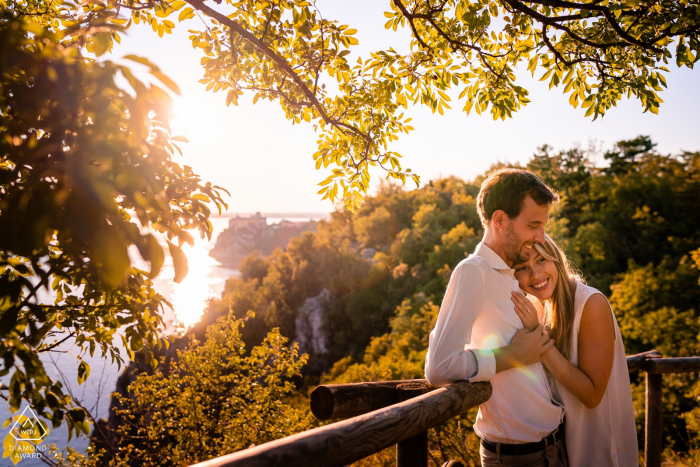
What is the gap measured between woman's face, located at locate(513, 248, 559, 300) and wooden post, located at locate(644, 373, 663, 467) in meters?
2.15

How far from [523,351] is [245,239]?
12594 cm

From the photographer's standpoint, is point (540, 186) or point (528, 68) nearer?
point (540, 186)

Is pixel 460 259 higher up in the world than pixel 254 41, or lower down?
higher up

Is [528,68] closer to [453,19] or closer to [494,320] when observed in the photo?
[453,19]

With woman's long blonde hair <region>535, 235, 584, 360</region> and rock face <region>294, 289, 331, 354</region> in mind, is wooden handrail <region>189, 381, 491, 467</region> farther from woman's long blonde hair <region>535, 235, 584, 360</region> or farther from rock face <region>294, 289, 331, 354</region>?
rock face <region>294, 289, 331, 354</region>

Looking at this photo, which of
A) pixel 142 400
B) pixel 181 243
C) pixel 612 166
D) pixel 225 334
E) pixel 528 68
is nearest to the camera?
pixel 181 243

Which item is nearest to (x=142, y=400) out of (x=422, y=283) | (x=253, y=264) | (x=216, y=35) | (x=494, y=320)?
(x=216, y=35)

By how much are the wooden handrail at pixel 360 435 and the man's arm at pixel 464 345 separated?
0.08 metres

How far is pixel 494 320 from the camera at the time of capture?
210cm

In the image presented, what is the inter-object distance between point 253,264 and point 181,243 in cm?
5374

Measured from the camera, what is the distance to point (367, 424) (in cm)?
136

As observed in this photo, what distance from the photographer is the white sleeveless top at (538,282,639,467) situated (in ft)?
6.89

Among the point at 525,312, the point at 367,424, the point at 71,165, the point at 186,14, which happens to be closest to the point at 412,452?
the point at 367,424

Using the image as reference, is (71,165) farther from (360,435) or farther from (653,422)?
(653,422)
